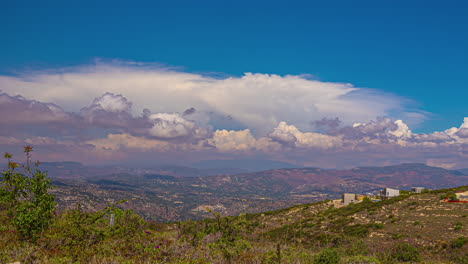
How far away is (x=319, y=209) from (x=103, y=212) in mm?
65279

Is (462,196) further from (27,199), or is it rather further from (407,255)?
(27,199)

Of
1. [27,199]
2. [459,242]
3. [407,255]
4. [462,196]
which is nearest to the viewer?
[27,199]

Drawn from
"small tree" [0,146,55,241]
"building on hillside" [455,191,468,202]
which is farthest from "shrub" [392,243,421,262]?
"building on hillside" [455,191,468,202]

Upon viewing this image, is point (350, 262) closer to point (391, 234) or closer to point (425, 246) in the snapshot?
point (425, 246)

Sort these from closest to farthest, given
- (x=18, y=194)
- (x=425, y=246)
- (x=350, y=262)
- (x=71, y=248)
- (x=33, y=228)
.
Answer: (x=71, y=248) → (x=350, y=262) → (x=33, y=228) → (x=18, y=194) → (x=425, y=246)

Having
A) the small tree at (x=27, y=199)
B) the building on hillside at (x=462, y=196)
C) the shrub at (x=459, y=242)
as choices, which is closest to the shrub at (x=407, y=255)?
the shrub at (x=459, y=242)

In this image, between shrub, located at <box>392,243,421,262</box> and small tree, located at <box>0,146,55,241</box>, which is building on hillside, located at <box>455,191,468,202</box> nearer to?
shrub, located at <box>392,243,421,262</box>

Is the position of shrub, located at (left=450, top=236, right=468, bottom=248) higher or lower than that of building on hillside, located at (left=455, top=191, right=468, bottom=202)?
lower

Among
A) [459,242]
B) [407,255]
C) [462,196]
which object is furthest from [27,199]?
[462,196]

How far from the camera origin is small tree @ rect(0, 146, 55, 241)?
511 inches

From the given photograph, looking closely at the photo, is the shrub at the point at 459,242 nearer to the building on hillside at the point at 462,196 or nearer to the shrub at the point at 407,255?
the shrub at the point at 407,255

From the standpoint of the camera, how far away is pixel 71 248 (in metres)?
11.7

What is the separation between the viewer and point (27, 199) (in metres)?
14.1

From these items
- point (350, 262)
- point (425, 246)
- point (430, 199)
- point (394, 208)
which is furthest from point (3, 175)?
point (430, 199)
